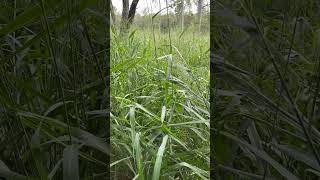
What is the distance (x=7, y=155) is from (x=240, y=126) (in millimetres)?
214

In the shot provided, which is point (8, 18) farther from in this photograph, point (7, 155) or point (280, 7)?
point (280, 7)

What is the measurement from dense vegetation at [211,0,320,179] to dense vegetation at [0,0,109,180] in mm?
121

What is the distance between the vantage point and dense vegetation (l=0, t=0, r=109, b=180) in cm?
29

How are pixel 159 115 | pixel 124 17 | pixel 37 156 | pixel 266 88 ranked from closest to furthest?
1. pixel 37 156
2. pixel 266 88
3. pixel 159 115
4. pixel 124 17

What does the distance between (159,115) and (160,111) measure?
0.04 feet

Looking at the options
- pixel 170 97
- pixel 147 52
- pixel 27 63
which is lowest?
pixel 170 97

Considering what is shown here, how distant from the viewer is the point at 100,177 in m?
0.35

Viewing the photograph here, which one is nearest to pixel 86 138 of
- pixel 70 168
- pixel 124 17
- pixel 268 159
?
pixel 70 168

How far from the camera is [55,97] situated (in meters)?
0.34

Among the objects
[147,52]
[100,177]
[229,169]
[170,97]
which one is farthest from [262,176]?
[147,52]

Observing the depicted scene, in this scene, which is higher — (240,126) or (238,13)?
(238,13)

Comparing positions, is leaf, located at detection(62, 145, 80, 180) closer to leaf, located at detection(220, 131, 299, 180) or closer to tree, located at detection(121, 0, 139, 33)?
leaf, located at detection(220, 131, 299, 180)

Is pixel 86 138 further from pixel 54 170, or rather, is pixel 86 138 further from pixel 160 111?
pixel 160 111

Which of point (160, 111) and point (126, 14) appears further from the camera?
point (126, 14)
